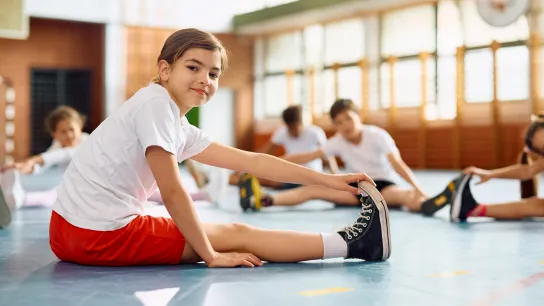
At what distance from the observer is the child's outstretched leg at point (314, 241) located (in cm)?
229

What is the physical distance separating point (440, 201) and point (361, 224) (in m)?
1.69

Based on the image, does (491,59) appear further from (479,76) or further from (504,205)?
A: (504,205)

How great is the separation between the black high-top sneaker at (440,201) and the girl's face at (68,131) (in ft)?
8.09

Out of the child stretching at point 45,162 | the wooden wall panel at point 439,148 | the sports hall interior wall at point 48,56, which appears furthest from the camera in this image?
the sports hall interior wall at point 48,56

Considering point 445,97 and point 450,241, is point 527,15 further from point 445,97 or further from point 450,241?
point 450,241

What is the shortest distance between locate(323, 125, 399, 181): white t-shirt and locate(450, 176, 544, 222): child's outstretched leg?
89cm

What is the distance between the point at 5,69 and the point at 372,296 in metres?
12.4

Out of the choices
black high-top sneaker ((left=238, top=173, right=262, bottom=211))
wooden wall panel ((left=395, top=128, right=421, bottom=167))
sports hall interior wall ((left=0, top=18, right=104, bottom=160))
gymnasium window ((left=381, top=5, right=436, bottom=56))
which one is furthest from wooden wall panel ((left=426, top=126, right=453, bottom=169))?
black high-top sneaker ((left=238, top=173, right=262, bottom=211))

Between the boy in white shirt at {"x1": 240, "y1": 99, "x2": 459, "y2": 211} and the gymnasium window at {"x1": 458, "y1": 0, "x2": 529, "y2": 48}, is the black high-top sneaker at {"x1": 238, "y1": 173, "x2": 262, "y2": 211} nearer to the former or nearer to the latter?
the boy in white shirt at {"x1": 240, "y1": 99, "x2": 459, "y2": 211}

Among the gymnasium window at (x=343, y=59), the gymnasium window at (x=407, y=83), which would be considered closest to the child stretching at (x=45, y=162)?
the gymnasium window at (x=407, y=83)

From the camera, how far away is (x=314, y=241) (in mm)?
2348

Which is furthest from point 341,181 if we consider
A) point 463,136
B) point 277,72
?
point 277,72

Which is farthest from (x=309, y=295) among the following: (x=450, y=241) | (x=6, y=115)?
(x=6, y=115)

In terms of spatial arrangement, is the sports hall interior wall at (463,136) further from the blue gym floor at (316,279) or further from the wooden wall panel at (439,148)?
the blue gym floor at (316,279)
